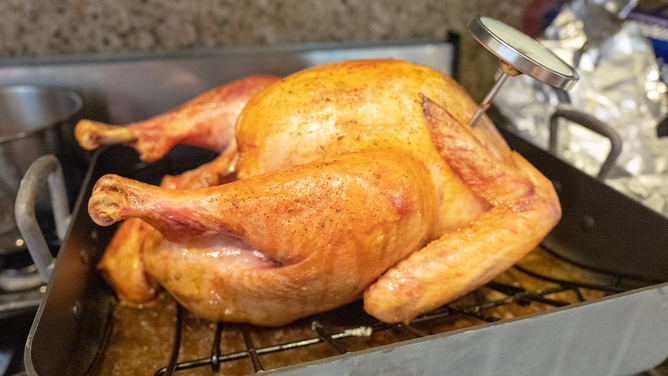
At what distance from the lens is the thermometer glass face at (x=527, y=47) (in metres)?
0.79

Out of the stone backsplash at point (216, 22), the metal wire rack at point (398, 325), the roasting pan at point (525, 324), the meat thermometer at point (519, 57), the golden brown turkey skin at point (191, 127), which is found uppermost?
the meat thermometer at point (519, 57)

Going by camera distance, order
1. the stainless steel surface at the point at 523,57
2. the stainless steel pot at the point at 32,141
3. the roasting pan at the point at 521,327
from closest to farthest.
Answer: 1. the roasting pan at the point at 521,327
2. the stainless steel surface at the point at 523,57
3. the stainless steel pot at the point at 32,141

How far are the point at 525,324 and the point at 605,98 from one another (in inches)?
49.5

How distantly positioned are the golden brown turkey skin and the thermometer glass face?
1.96 feet

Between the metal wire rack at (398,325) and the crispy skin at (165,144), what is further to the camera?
the crispy skin at (165,144)

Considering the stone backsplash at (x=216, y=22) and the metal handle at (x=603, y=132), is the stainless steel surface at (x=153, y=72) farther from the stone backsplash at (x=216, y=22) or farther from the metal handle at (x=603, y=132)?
the metal handle at (x=603, y=132)

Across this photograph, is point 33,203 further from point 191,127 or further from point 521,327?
point 521,327

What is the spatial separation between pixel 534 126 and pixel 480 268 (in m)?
0.98

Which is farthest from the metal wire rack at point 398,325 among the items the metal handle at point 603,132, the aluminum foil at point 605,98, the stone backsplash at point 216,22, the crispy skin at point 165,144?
the stone backsplash at point 216,22

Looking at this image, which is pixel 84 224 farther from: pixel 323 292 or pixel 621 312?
pixel 621 312

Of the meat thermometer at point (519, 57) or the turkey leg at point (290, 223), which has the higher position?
the meat thermometer at point (519, 57)

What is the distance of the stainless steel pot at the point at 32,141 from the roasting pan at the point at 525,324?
108mm

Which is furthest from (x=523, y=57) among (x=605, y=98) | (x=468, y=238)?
(x=605, y=98)

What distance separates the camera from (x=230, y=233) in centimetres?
84
